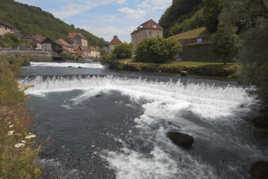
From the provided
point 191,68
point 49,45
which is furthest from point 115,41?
point 191,68

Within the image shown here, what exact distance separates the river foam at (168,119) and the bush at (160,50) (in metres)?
20.3

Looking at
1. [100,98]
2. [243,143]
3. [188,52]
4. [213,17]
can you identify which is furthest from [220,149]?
[213,17]

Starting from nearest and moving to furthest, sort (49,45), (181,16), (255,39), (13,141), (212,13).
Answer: (13,141) < (255,39) < (212,13) < (49,45) < (181,16)

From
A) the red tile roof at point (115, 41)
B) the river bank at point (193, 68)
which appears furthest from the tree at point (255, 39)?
the red tile roof at point (115, 41)

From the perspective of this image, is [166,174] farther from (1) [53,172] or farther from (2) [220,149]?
(1) [53,172]

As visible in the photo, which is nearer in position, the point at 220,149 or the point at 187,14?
the point at 220,149

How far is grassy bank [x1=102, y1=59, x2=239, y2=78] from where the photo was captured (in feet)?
83.0

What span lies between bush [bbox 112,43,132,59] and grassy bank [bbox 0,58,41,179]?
41.1m

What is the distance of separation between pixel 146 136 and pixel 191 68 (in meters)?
25.4

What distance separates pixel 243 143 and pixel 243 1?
820 centimetres

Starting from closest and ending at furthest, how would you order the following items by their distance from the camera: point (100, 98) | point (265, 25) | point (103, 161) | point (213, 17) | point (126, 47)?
point (103, 161)
point (265, 25)
point (100, 98)
point (213, 17)
point (126, 47)

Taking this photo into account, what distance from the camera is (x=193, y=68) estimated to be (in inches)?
1165

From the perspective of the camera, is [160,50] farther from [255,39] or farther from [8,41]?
[8,41]

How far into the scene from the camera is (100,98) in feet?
48.6
